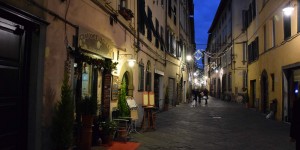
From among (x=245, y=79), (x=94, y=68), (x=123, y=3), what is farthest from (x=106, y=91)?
(x=245, y=79)

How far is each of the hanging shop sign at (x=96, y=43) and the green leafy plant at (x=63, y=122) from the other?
1775 mm

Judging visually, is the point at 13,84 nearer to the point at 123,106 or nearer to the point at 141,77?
the point at 123,106

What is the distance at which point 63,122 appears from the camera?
7.43 meters

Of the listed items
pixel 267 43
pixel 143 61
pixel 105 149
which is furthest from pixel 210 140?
pixel 267 43

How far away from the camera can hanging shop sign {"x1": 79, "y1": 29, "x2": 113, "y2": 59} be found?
9026 mm

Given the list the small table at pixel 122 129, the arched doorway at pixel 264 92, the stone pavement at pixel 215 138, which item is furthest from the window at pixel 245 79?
the small table at pixel 122 129

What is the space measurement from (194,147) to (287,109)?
29.2 feet

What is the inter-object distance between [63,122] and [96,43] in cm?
323

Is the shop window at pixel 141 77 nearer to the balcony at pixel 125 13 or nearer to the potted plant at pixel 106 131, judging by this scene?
the balcony at pixel 125 13

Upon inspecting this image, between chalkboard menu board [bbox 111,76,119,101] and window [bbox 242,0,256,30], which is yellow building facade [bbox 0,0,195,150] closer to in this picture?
chalkboard menu board [bbox 111,76,119,101]

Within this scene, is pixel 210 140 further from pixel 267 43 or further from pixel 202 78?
pixel 202 78

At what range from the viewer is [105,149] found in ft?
30.2

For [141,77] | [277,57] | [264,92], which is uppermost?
[277,57]

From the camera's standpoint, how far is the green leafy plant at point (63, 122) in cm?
738
